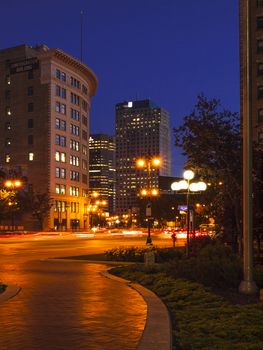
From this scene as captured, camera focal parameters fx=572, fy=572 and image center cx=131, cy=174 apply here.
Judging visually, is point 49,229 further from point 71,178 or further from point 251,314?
point 251,314

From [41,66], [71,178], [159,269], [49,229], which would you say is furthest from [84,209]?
[159,269]

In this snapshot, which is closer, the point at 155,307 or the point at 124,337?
the point at 124,337

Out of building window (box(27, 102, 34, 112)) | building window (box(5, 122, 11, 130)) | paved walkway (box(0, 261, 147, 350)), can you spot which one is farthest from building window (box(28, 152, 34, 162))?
paved walkway (box(0, 261, 147, 350))

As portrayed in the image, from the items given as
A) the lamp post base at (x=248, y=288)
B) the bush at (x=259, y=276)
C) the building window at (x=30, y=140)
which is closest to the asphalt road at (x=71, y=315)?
the lamp post base at (x=248, y=288)

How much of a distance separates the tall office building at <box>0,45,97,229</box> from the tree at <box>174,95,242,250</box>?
88560 mm

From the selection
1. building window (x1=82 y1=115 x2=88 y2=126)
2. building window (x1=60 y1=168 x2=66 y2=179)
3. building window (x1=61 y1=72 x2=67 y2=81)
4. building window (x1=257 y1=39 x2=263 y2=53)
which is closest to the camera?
building window (x1=257 y1=39 x2=263 y2=53)

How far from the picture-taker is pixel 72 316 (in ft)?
34.3

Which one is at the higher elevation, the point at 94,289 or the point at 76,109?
the point at 76,109

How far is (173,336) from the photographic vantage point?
8.66 metres

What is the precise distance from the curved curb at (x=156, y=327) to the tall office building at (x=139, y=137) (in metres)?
131

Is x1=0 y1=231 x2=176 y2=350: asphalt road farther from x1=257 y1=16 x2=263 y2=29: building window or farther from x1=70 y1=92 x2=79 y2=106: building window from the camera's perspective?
x1=70 y1=92 x2=79 y2=106: building window

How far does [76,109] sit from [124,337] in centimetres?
11618

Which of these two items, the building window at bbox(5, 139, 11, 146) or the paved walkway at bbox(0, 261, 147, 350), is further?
the building window at bbox(5, 139, 11, 146)

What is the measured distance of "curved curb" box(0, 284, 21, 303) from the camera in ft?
41.6
